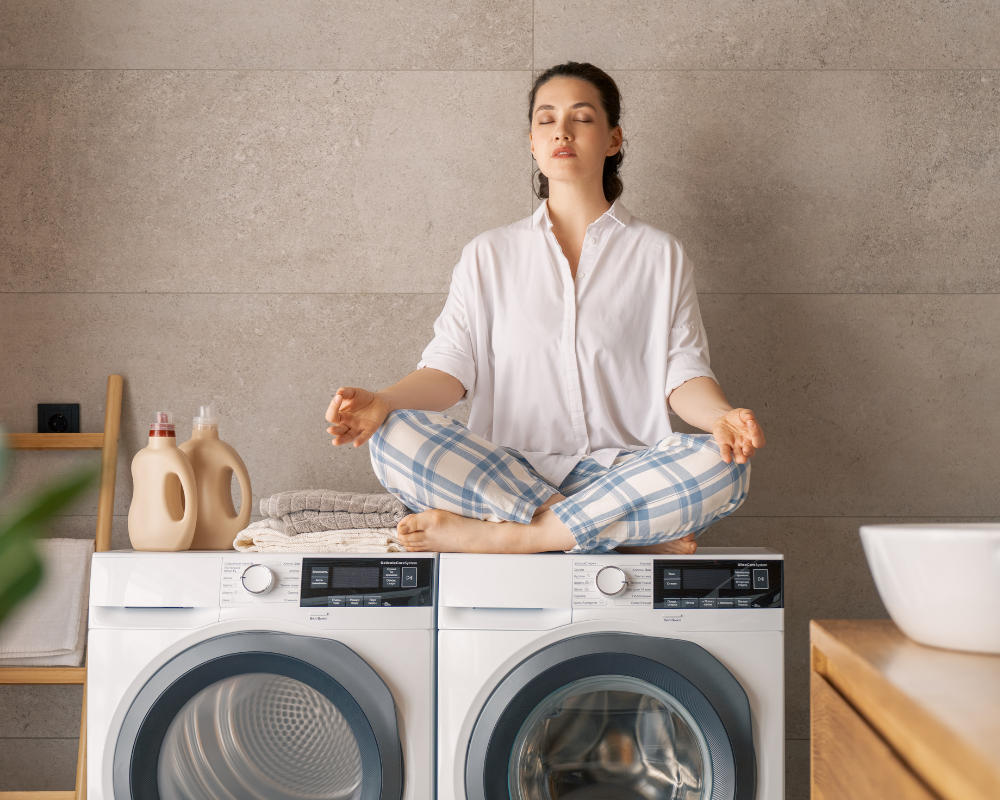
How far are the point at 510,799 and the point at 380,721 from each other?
21 cm

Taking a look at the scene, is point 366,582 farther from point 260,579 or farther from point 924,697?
point 924,697

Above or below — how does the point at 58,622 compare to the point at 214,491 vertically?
below

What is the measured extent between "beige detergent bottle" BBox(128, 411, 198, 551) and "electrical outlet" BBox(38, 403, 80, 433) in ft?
1.84

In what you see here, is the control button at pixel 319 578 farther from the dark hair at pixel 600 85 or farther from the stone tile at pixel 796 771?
the stone tile at pixel 796 771

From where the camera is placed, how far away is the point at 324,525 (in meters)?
1.29

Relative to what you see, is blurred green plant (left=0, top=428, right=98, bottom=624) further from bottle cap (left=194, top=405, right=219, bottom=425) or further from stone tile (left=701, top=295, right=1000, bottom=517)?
stone tile (left=701, top=295, right=1000, bottom=517)

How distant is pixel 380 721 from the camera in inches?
44.9

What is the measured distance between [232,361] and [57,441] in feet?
1.31

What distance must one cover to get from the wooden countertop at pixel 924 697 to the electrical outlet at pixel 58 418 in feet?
5.49

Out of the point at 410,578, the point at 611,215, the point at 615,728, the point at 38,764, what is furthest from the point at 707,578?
the point at 38,764

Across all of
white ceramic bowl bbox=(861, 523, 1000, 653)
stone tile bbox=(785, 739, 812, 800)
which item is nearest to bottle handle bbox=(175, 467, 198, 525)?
white ceramic bowl bbox=(861, 523, 1000, 653)

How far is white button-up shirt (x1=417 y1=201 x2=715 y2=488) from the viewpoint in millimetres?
1541

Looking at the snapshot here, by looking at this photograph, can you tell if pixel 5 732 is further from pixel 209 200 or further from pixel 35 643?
pixel 209 200

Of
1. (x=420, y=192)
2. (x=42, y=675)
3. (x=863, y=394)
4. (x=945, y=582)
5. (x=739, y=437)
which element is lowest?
(x=42, y=675)
